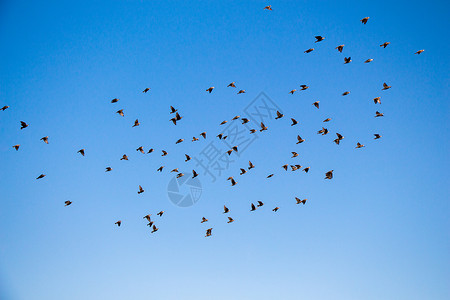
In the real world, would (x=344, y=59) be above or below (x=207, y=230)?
above

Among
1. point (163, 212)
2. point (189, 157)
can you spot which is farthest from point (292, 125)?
point (163, 212)

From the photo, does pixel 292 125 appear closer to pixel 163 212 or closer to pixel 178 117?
pixel 178 117

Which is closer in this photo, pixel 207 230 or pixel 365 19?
pixel 365 19

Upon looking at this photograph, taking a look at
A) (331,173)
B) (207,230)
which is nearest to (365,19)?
(331,173)

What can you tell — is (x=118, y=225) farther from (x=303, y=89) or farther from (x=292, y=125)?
(x=303, y=89)

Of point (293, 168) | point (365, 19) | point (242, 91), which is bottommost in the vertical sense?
point (293, 168)

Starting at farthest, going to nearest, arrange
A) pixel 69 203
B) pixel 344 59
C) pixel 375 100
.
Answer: pixel 69 203
pixel 375 100
pixel 344 59

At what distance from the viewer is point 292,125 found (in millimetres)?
36719

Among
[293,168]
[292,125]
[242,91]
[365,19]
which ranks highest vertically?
[242,91]

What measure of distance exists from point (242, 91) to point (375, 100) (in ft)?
39.9

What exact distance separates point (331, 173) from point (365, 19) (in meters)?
13.4

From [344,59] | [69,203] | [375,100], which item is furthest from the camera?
[69,203]

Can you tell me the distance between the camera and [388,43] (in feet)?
112

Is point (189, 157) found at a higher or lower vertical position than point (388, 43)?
higher
